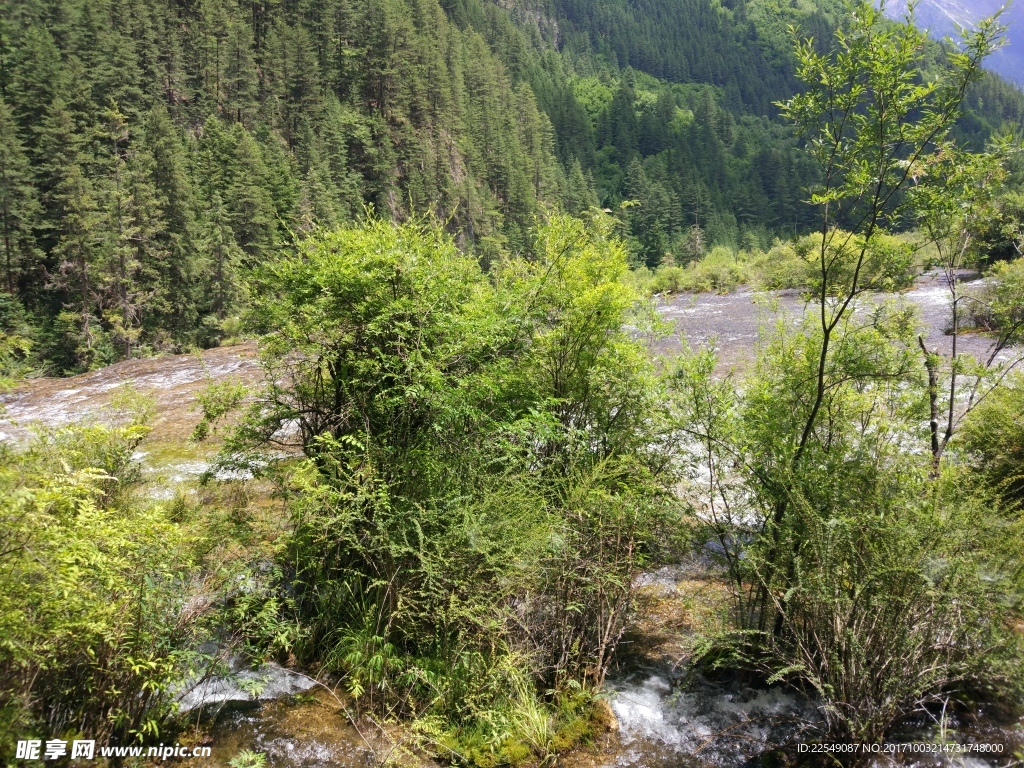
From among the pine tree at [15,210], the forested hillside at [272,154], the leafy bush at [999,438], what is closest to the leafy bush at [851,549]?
the leafy bush at [999,438]

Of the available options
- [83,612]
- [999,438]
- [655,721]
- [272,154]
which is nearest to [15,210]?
[272,154]

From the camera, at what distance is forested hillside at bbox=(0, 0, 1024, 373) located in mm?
32844

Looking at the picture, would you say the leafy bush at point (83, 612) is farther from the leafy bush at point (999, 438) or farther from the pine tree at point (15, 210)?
the pine tree at point (15, 210)

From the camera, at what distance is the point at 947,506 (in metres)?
5.32

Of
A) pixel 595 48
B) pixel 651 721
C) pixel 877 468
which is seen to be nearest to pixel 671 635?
pixel 651 721

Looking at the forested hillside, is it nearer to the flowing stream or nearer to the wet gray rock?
the wet gray rock

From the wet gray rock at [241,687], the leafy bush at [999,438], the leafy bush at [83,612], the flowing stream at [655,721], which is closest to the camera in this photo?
the leafy bush at [83,612]

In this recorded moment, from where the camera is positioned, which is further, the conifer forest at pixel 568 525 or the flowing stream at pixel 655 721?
the flowing stream at pixel 655 721

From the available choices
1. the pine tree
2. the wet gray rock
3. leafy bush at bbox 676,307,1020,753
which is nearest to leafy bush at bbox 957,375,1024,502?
leafy bush at bbox 676,307,1020,753

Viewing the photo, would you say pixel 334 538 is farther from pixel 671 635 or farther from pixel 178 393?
pixel 178 393

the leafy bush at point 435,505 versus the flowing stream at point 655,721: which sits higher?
the leafy bush at point 435,505

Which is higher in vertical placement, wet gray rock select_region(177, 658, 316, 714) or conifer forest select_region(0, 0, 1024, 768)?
conifer forest select_region(0, 0, 1024, 768)

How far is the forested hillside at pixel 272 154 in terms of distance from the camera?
1293 inches

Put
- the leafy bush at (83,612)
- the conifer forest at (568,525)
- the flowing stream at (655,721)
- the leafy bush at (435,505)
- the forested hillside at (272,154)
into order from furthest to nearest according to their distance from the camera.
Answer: the forested hillside at (272,154) < the leafy bush at (435,505) < the flowing stream at (655,721) < the conifer forest at (568,525) < the leafy bush at (83,612)
